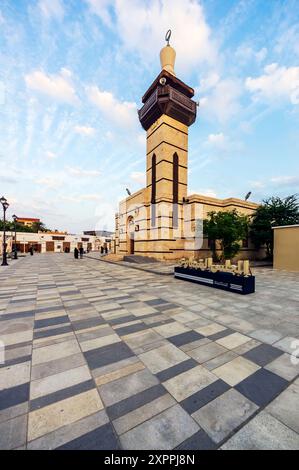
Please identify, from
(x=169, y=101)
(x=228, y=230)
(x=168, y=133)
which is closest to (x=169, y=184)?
(x=168, y=133)

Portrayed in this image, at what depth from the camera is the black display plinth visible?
25.7ft

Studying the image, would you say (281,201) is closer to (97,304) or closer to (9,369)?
(97,304)

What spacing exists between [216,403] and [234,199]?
77.1ft

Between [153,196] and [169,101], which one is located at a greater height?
[169,101]

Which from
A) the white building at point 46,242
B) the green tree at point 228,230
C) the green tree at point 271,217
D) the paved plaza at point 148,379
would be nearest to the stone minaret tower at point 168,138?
the green tree at point 228,230

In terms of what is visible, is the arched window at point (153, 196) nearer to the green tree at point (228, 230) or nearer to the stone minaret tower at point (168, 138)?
the stone minaret tower at point (168, 138)

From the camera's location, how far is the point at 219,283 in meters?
8.77

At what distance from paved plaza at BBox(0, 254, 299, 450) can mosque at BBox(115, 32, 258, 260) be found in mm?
15607

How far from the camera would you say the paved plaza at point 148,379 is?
1.99 m

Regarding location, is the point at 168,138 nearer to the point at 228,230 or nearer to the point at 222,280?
the point at 228,230

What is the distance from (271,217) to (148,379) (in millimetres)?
23919

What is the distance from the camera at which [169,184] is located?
69.2ft

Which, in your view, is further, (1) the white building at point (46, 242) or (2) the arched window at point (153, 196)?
(1) the white building at point (46, 242)

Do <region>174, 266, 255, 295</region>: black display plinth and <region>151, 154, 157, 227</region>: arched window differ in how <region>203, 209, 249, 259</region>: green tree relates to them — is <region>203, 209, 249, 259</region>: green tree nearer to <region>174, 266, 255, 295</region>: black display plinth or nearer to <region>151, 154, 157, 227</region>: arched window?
<region>151, 154, 157, 227</region>: arched window
